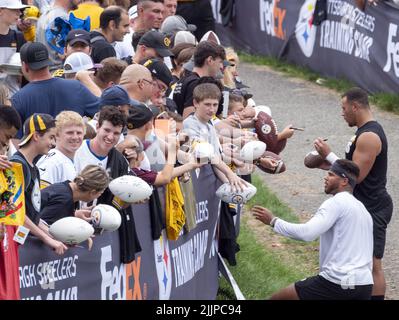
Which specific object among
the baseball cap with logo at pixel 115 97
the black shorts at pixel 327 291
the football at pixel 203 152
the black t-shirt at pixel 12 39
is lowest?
the black shorts at pixel 327 291

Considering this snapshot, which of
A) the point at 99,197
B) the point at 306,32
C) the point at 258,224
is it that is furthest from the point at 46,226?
the point at 306,32

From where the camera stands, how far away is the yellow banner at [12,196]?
7129 mm

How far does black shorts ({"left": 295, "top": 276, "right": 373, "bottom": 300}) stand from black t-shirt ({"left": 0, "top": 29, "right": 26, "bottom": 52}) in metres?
3.91

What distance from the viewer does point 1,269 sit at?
6.99 metres

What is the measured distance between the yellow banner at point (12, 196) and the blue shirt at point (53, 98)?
238cm

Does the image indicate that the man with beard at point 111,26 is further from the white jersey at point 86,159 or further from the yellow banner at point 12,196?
the yellow banner at point 12,196

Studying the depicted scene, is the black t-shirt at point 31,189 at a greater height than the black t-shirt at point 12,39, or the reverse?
the black t-shirt at point 31,189

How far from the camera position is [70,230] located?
24.3 ft

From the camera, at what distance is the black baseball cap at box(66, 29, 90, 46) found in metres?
11.1

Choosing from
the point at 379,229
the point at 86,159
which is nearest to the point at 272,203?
the point at 379,229

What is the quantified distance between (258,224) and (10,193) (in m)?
7.40

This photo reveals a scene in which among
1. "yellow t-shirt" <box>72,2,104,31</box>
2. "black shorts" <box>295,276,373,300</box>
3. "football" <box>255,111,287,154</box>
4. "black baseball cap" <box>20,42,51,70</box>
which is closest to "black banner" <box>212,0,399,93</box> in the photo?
"yellow t-shirt" <box>72,2,104,31</box>

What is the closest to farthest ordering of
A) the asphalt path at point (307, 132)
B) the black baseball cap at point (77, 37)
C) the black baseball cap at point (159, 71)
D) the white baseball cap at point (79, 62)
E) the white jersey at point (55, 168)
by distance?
the white jersey at point (55, 168) < the black baseball cap at point (159, 71) < the white baseball cap at point (79, 62) < the black baseball cap at point (77, 37) < the asphalt path at point (307, 132)

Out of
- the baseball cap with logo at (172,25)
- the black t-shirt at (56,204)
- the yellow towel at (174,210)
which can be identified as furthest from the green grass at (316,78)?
the black t-shirt at (56,204)
